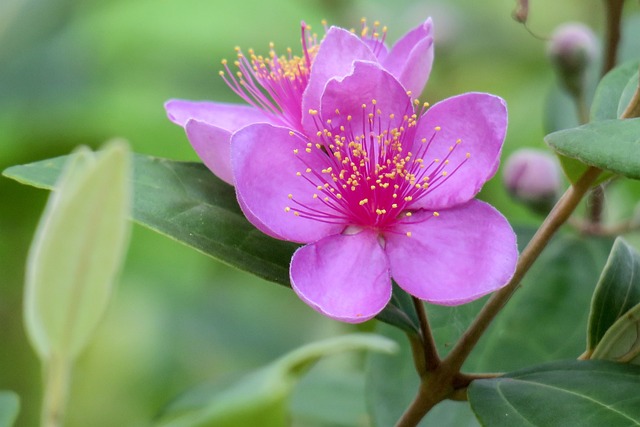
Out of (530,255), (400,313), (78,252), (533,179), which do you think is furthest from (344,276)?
(533,179)

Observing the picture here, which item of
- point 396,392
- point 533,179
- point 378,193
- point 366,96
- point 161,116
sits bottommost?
point 161,116

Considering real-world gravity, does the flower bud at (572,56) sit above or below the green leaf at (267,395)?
above

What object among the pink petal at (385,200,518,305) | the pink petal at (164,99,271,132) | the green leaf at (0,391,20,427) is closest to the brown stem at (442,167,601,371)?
the pink petal at (385,200,518,305)

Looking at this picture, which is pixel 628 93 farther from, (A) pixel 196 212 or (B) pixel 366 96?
(A) pixel 196 212

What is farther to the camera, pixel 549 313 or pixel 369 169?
pixel 549 313

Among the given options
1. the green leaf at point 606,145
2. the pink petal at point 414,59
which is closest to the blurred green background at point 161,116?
the pink petal at point 414,59

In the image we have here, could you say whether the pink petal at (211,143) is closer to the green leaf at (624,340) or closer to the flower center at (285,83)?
the flower center at (285,83)

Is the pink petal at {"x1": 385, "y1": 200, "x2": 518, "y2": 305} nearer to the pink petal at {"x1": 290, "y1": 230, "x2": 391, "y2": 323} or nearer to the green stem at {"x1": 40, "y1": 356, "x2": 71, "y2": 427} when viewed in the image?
the pink petal at {"x1": 290, "y1": 230, "x2": 391, "y2": 323}

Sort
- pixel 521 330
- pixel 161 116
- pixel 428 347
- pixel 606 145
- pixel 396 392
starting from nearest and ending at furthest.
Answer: pixel 606 145, pixel 428 347, pixel 396 392, pixel 521 330, pixel 161 116
